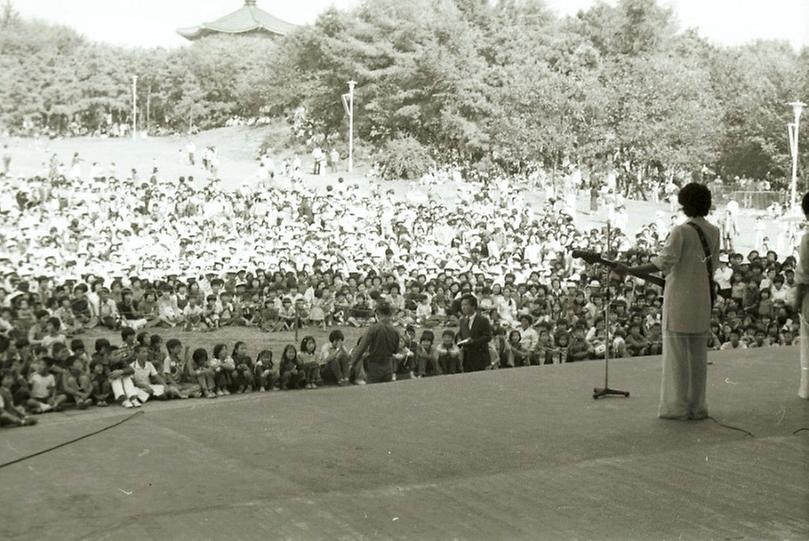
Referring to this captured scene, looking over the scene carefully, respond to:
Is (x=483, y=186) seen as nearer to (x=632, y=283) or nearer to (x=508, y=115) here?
(x=508, y=115)

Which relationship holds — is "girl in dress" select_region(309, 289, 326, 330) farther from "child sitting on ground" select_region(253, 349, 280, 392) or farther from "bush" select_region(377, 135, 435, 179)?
"child sitting on ground" select_region(253, 349, 280, 392)

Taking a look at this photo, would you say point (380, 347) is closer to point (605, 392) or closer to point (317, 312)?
point (605, 392)

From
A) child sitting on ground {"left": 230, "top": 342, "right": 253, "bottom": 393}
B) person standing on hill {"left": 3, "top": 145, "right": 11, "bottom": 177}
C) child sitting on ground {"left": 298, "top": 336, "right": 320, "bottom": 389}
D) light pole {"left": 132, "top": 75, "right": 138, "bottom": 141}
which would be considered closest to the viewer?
child sitting on ground {"left": 230, "top": 342, "right": 253, "bottom": 393}

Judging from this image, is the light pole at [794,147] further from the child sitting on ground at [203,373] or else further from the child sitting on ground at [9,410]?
the child sitting on ground at [9,410]

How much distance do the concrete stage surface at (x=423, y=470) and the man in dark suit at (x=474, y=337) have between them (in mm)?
1755

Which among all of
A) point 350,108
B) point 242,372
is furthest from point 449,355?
point 350,108

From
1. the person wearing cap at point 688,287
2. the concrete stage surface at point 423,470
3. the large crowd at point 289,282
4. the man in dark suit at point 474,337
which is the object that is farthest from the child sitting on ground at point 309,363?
the person wearing cap at point 688,287

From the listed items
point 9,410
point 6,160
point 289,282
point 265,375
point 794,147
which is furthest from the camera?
point 794,147

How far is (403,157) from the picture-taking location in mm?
14016

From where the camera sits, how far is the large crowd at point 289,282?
880 cm

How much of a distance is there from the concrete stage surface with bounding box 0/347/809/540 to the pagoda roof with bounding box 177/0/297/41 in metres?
7.71

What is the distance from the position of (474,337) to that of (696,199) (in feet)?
10.8

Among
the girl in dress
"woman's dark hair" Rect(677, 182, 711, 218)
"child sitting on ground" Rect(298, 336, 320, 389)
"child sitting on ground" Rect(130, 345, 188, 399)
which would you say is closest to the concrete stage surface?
"woman's dark hair" Rect(677, 182, 711, 218)

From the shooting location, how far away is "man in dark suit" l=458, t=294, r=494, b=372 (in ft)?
26.7
